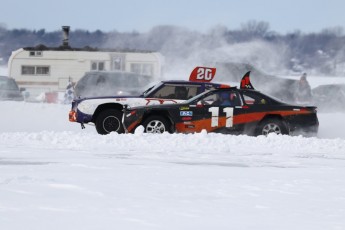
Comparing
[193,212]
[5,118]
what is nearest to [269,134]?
[193,212]

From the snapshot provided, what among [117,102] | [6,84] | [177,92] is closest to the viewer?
[117,102]

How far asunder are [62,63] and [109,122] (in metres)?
21.9

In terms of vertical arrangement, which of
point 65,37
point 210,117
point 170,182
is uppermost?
point 65,37

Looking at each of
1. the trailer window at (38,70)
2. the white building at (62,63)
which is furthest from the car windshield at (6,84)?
the trailer window at (38,70)

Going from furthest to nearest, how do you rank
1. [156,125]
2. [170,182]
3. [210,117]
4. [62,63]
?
1. [62,63]
2. [210,117]
3. [156,125]
4. [170,182]

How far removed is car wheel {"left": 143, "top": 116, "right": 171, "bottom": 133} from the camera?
41.4 ft

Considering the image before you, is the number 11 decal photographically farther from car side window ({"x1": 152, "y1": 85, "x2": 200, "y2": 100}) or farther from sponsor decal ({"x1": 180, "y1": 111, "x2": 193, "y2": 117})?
car side window ({"x1": 152, "y1": 85, "x2": 200, "y2": 100})

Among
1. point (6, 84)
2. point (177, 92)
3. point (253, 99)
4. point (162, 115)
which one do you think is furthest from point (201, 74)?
point (6, 84)

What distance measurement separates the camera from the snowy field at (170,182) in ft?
18.1

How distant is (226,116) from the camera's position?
42.1 feet

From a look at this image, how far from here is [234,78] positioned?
29.7 m

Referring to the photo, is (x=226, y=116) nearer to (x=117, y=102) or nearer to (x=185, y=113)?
(x=185, y=113)

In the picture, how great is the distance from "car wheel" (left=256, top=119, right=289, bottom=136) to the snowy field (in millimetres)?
771

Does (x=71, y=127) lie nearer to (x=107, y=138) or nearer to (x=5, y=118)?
(x=5, y=118)
